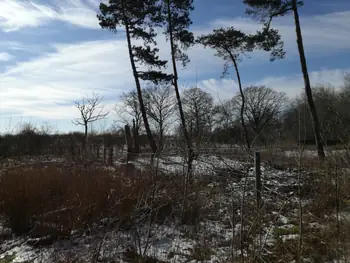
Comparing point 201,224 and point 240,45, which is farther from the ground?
point 240,45

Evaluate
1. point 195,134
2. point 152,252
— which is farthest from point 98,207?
point 195,134

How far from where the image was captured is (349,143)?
16.4 feet

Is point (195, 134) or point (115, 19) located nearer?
point (195, 134)

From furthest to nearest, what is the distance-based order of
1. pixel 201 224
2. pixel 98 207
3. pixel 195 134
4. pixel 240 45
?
pixel 240 45, pixel 98 207, pixel 195 134, pixel 201 224

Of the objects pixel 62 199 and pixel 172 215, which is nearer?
pixel 172 215

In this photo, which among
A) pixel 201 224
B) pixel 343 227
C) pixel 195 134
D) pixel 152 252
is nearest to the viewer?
pixel 343 227

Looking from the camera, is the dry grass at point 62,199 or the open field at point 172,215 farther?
the dry grass at point 62,199

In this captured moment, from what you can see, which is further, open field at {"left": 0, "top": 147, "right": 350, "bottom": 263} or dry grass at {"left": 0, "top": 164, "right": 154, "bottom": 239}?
dry grass at {"left": 0, "top": 164, "right": 154, "bottom": 239}

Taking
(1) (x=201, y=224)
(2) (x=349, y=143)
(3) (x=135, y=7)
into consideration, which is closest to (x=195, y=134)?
(1) (x=201, y=224)

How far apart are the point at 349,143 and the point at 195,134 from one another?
240 cm

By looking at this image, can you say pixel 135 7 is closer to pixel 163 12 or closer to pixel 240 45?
pixel 163 12

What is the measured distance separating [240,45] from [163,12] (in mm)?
7317

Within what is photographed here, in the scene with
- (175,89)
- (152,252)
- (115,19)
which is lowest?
(152,252)

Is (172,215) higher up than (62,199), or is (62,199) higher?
(62,199)
